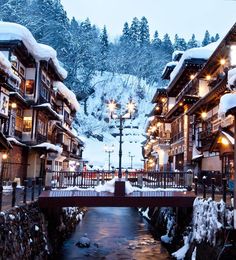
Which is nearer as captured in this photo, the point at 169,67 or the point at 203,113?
the point at 203,113

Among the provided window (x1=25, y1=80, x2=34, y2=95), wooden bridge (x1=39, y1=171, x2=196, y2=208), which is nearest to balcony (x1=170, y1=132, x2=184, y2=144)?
window (x1=25, y1=80, x2=34, y2=95)

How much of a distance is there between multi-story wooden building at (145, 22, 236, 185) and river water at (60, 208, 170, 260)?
788 centimetres

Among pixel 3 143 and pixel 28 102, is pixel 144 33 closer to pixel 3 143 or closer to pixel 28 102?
pixel 28 102

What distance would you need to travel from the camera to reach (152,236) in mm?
28516

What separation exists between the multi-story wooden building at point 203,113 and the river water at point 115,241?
7881 mm

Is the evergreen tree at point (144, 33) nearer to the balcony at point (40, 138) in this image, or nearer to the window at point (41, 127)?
the window at point (41, 127)

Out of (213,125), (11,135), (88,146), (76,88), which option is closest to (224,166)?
(213,125)

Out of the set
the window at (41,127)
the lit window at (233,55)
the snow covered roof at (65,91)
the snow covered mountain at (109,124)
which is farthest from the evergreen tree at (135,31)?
the lit window at (233,55)

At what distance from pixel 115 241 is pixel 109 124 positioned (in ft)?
225

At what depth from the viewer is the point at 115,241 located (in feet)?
86.9

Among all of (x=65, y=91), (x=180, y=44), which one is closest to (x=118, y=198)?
(x=65, y=91)

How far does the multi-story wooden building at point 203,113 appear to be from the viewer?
83.1 ft

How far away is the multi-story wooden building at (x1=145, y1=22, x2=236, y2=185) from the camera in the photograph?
25.3 m

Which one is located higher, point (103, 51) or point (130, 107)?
point (103, 51)
